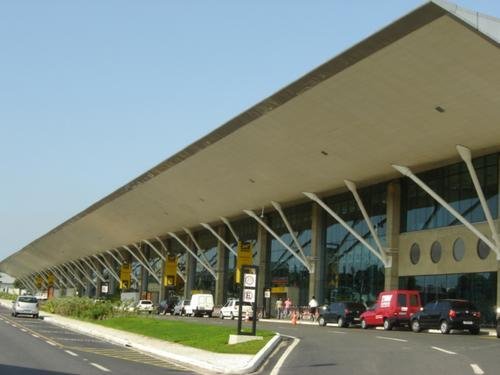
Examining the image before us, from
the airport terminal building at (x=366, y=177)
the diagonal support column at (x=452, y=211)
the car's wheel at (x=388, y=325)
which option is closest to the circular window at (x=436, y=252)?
the airport terminal building at (x=366, y=177)

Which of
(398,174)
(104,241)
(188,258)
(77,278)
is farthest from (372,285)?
(77,278)

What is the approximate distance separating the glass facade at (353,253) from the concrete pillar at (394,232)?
3.93 ft

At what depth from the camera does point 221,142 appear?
44531 mm

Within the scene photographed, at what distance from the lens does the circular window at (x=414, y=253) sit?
43.8 metres

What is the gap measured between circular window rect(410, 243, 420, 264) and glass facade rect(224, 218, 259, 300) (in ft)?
71.2

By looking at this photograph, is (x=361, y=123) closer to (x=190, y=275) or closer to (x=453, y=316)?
(x=453, y=316)

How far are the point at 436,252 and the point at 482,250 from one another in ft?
12.7

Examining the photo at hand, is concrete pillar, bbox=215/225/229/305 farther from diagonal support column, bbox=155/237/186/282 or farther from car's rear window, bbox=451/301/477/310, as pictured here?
car's rear window, bbox=451/301/477/310

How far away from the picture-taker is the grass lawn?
21.5 meters

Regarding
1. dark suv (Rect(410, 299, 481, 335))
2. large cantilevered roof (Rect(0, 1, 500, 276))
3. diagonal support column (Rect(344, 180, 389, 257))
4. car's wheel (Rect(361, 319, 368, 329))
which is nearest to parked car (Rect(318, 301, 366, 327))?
car's wheel (Rect(361, 319, 368, 329))

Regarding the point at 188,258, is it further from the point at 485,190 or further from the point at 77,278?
the point at 77,278

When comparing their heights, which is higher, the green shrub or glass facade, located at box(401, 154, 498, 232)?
glass facade, located at box(401, 154, 498, 232)

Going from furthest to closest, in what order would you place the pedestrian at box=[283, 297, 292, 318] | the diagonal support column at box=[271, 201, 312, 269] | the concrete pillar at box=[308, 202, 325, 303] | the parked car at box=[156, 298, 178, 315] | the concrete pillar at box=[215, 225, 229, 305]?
1. the concrete pillar at box=[215, 225, 229, 305]
2. the parked car at box=[156, 298, 178, 315]
3. the pedestrian at box=[283, 297, 292, 318]
4. the diagonal support column at box=[271, 201, 312, 269]
5. the concrete pillar at box=[308, 202, 325, 303]

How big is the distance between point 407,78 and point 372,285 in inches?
851
